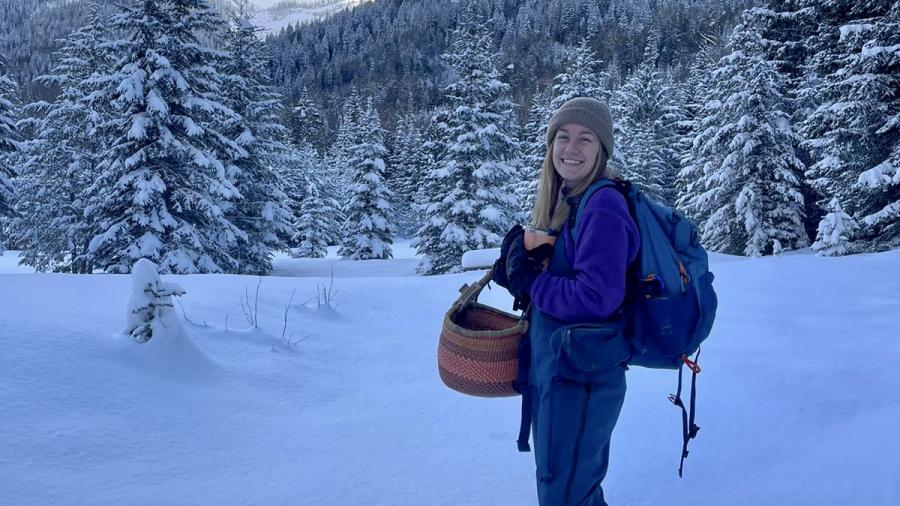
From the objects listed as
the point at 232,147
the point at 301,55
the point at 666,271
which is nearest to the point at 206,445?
the point at 666,271

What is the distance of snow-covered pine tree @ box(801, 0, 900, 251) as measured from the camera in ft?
41.9

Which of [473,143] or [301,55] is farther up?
[301,55]

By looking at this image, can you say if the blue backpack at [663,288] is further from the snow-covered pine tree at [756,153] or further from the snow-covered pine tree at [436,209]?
the snow-covered pine tree at [756,153]

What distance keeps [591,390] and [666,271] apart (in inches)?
20.2

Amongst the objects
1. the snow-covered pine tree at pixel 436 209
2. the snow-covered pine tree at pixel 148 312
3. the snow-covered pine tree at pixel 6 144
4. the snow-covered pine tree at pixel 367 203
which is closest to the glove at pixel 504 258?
the snow-covered pine tree at pixel 148 312

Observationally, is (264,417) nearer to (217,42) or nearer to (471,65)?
(471,65)

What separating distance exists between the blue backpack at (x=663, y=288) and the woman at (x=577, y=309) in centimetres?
5

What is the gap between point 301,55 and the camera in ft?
492

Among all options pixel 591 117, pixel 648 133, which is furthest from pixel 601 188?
pixel 648 133

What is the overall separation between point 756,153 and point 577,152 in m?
20.0

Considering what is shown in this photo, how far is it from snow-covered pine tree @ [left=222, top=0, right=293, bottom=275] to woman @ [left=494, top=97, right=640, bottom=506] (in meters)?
19.4

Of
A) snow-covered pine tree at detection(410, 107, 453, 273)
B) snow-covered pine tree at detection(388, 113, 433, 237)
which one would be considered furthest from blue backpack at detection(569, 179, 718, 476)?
snow-covered pine tree at detection(388, 113, 433, 237)

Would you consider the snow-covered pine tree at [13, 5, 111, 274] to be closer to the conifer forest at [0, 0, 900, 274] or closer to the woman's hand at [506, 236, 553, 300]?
the conifer forest at [0, 0, 900, 274]

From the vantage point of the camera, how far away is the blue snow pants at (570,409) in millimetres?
1959
